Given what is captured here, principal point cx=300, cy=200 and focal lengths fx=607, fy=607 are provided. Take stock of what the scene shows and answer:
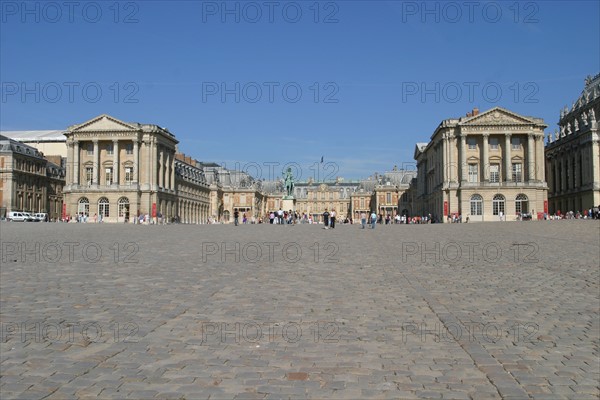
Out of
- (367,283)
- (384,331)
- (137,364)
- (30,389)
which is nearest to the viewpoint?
(30,389)

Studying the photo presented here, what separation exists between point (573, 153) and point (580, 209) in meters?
8.50

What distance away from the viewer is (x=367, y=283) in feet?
41.6

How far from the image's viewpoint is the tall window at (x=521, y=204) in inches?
3000

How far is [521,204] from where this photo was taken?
76.4 metres

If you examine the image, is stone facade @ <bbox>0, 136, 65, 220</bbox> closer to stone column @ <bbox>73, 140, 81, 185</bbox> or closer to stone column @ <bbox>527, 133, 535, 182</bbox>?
stone column @ <bbox>73, 140, 81, 185</bbox>

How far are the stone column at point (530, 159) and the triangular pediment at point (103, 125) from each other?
52733 mm

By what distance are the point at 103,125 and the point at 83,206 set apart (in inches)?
447

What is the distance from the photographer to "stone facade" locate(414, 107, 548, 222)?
250 ft

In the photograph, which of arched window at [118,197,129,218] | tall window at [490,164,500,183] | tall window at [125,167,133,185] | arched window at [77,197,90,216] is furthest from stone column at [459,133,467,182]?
arched window at [77,197,90,216]

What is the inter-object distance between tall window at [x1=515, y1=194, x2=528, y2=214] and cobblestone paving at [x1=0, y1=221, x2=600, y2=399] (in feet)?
210

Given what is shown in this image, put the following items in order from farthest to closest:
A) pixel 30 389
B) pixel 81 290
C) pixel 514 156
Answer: pixel 514 156, pixel 81 290, pixel 30 389

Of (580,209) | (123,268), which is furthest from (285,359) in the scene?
(580,209)

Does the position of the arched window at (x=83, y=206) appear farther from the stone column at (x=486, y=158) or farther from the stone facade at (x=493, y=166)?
the stone column at (x=486, y=158)

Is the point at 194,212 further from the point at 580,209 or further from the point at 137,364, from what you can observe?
the point at 137,364
